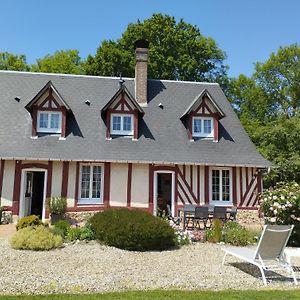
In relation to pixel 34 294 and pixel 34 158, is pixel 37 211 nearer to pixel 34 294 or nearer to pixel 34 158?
pixel 34 158

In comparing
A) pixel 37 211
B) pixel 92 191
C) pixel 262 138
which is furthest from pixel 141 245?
pixel 262 138

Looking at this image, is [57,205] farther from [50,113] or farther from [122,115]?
[122,115]

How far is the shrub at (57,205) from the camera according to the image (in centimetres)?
1375

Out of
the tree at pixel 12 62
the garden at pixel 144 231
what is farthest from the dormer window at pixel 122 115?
the tree at pixel 12 62

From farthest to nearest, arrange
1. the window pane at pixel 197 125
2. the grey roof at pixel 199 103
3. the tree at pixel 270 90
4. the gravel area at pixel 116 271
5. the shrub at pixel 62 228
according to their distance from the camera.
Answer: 1. the tree at pixel 270 90
2. the window pane at pixel 197 125
3. the grey roof at pixel 199 103
4. the shrub at pixel 62 228
5. the gravel area at pixel 116 271

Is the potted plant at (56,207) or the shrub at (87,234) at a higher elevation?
the potted plant at (56,207)

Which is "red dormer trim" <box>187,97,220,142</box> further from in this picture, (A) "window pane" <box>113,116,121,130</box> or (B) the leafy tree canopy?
(B) the leafy tree canopy

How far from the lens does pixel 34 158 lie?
551 inches

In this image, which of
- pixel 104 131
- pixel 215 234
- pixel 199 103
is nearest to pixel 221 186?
pixel 199 103

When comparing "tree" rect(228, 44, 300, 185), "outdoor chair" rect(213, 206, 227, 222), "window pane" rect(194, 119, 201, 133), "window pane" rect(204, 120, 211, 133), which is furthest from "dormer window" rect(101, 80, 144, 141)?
"tree" rect(228, 44, 300, 185)

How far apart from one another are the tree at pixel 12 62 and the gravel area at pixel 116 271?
1063 inches

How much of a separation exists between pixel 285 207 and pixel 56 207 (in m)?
8.75

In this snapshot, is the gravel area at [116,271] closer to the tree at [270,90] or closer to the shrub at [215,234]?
the shrub at [215,234]

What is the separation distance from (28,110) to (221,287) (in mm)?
12384
